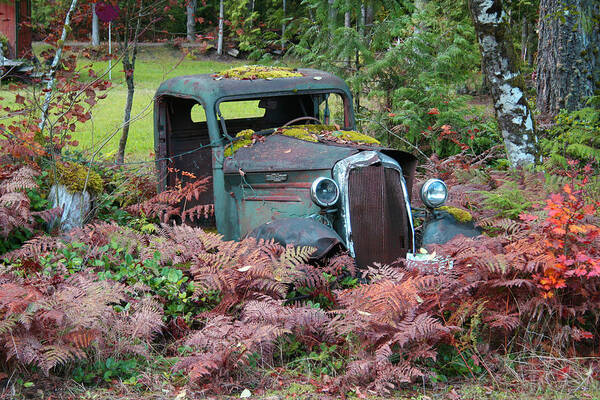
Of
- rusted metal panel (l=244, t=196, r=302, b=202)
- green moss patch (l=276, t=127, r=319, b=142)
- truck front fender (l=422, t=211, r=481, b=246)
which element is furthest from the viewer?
green moss patch (l=276, t=127, r=319, b=142)

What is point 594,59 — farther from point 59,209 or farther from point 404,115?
point 59,209

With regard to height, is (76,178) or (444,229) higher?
(76,178)

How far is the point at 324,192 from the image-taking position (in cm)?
482

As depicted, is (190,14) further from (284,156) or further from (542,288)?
A: (542,288)

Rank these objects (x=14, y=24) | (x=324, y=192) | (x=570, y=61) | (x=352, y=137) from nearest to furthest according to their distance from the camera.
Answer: (x=324, y=192) → (x=352, y=137) → (x=570, y=61) → (x=14, y=24)

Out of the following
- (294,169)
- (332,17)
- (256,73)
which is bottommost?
(294,169)

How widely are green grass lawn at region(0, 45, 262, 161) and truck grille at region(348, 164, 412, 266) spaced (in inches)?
102

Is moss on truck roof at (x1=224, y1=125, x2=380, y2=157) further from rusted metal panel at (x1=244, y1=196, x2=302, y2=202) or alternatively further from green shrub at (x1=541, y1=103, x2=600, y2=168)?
green shrub at (x1=541, y1=103, x2=600, y2=168)

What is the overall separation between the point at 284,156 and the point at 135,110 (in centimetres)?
1078

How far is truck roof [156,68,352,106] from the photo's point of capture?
18.7ft

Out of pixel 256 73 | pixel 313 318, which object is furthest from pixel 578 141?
pixel 313 318

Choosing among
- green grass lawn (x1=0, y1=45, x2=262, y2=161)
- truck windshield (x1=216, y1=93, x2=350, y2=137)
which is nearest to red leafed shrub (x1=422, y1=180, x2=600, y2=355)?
truck windshield (x1=216, y1=93, x2=350, y2=137)

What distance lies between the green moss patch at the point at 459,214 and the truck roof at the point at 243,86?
181cm

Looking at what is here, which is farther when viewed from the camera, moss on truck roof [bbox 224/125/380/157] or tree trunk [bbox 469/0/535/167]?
tree trunk [bbox 469/0/535/167]
